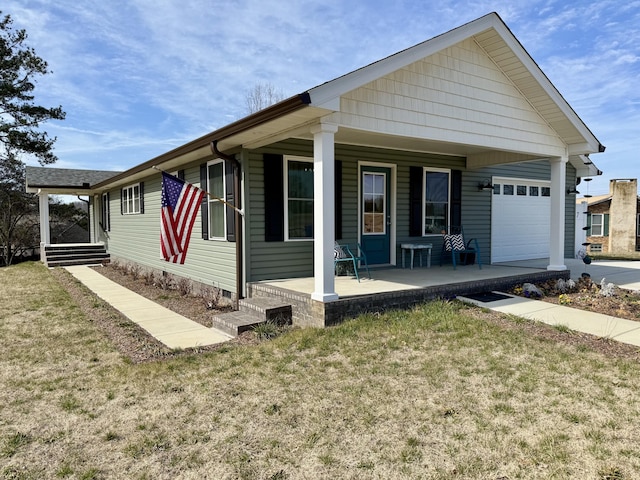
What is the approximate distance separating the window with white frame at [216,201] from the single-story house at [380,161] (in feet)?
0.12

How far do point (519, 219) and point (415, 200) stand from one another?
370 centimetres

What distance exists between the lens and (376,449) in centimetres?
250

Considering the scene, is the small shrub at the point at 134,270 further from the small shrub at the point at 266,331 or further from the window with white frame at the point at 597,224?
the window with white frame at the point at 597,224

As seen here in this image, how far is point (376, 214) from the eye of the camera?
7738 mm

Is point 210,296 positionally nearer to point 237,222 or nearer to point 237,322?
point 237,222

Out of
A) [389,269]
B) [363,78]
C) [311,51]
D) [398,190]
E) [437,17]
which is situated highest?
[311,51]

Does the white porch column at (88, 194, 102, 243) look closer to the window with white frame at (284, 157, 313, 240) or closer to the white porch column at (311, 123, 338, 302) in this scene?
the window with white frame at (284, 157, 313, 240)

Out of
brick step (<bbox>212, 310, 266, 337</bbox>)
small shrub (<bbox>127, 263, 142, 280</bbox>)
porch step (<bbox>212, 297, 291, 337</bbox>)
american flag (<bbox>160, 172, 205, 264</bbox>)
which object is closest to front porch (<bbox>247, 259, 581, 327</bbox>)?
porch step (<bbox>212, 297, 291, 337</bbox>)

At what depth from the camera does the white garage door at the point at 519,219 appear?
381 inches

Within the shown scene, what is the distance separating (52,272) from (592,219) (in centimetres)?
2341

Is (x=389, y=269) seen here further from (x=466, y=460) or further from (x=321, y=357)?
(x=466, y=460)

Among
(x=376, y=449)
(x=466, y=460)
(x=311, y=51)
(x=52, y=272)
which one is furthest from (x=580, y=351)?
(x=311, y=51)

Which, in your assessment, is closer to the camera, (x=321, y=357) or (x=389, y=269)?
(x=321, y=357)

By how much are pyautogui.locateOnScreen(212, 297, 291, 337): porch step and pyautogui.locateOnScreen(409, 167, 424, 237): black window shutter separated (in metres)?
3.65
